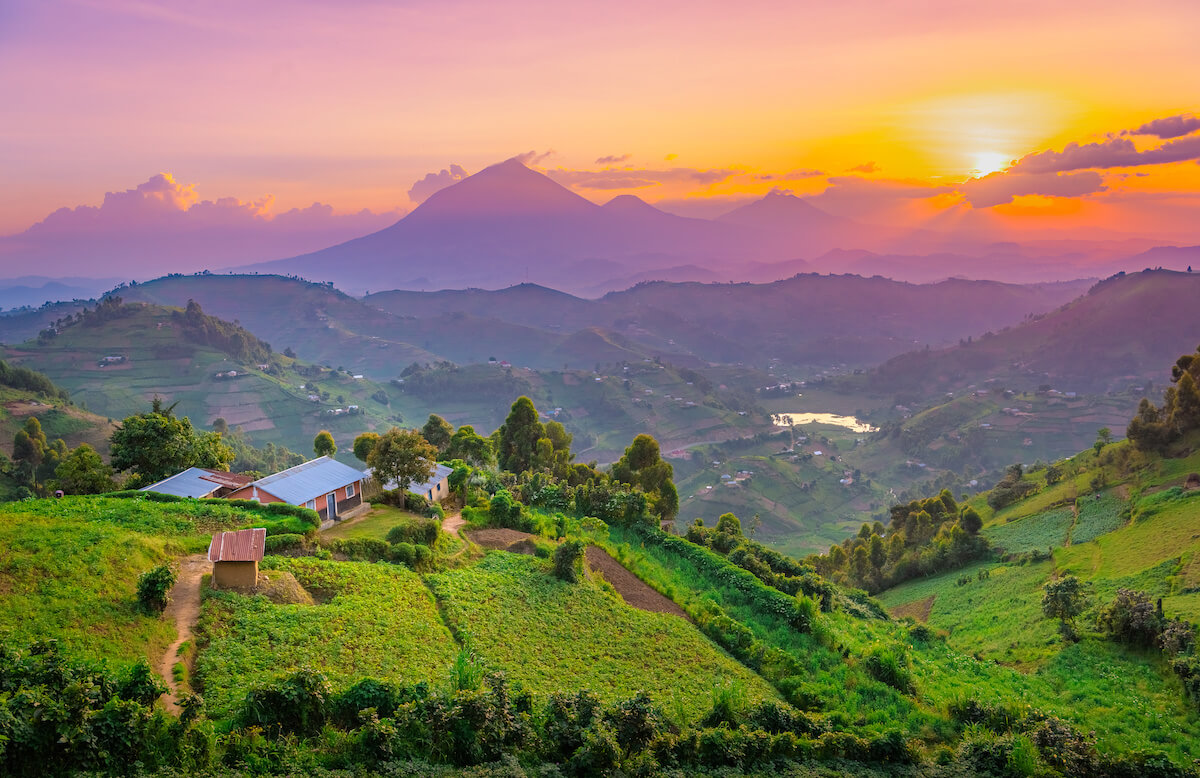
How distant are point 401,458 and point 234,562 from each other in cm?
1266

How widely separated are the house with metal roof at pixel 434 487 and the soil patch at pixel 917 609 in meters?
28.6

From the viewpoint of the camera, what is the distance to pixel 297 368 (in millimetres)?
→ 168625

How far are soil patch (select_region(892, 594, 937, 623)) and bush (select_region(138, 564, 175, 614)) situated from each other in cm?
4001

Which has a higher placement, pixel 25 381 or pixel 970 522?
pixel 25 381

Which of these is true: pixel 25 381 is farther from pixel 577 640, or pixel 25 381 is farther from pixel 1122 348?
pixel 1122 348

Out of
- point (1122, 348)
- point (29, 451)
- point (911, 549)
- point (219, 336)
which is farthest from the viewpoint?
point (1122, 348)

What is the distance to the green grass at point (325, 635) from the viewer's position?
46.2 ft

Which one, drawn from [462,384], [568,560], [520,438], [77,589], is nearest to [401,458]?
[568,560]

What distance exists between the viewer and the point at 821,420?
188000 mm

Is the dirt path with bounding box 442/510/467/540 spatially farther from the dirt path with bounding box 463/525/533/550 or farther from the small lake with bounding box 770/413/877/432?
the small lake with bounding box 770/413/877/432

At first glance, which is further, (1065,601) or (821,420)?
(821,420)

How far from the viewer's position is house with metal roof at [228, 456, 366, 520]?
89.2 feet

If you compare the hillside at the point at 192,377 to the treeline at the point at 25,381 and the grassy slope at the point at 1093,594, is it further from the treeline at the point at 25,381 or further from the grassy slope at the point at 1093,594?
A: the grassy slope at the point at 1093,594

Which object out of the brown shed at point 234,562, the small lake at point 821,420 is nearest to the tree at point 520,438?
the brown shed at point 234,562
